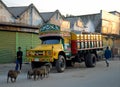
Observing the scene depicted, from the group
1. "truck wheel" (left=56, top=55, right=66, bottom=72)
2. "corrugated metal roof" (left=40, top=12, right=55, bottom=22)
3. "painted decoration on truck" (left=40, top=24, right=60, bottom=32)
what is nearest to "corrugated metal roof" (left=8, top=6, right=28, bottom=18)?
"corrugated metal roof" (left=40, top=12, right=55, bottom=22)

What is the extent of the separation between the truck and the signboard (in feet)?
94.0

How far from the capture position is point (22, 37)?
29531 mm

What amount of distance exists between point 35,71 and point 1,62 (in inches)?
441

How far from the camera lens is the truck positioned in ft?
65.6

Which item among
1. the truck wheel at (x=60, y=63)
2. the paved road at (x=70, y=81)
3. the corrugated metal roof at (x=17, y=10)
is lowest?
the paved road at (x=70, y=81)

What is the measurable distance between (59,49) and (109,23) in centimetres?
3731

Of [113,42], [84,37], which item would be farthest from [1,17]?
[113,42]

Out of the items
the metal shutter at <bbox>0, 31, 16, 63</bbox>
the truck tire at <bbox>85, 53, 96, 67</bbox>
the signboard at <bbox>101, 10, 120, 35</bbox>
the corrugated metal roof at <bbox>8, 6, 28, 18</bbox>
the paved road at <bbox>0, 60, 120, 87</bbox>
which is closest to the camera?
the paved road at <bbox>0, 60, 120, 87</bbox>

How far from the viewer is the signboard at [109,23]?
54.6 m

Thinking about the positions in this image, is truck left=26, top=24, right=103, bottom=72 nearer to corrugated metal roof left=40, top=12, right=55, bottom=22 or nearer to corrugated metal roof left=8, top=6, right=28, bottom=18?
corrugated metal roof left=8, top=6, right=28, bottom=18

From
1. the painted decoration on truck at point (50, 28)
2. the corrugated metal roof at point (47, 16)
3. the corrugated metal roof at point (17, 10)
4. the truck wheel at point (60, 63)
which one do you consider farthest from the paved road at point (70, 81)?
the corrugated metal roof at point (47, 16)

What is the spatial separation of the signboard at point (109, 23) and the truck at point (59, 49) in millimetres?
28647

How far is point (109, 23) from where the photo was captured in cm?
5659

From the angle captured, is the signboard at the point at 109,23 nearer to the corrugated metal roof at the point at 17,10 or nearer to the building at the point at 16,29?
the corrugated metal roof at the point at 17,10
